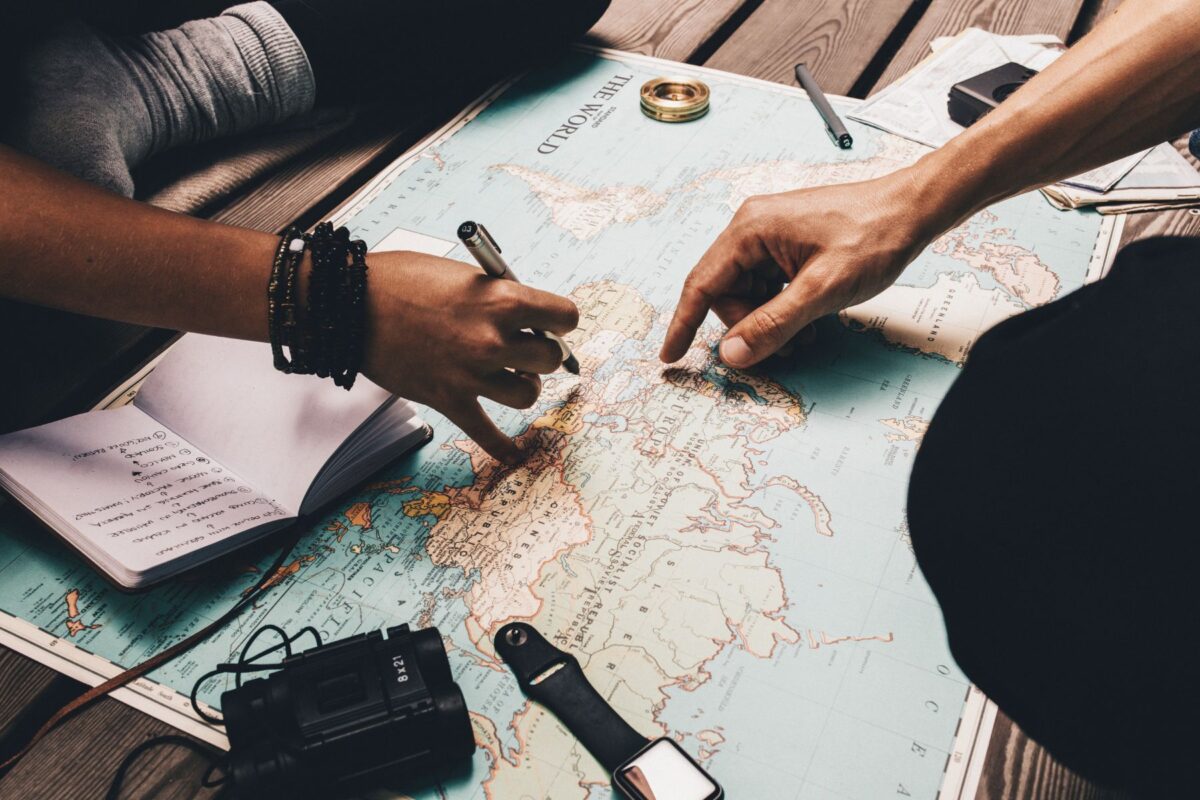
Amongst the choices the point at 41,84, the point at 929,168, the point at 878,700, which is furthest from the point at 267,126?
the point at 878,700

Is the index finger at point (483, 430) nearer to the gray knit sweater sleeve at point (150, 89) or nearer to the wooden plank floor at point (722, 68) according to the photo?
the wooden plank floor at point (722, 68)

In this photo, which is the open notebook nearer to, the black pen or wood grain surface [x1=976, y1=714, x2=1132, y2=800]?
wood grain surface [x1=976, y1=714, x2=1132, y2=800]

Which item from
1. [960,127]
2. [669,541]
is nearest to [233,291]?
[669,541]

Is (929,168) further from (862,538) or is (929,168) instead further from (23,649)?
(23,649)

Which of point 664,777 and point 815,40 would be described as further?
point 815,40

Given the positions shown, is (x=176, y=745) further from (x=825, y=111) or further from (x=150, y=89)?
(x=825, y=111)

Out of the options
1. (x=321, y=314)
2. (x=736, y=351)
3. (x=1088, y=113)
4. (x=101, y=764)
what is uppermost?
(x=1088, y=113)

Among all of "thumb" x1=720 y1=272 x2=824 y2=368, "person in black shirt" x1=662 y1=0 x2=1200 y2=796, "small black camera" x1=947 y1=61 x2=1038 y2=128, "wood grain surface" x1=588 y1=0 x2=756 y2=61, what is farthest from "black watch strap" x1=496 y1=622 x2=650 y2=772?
"wood grain surface" x1=588 y1=0 x2=756 y2=61

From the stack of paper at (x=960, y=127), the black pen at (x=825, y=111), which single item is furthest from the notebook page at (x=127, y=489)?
the stack of paper at (x=960, y=127)
